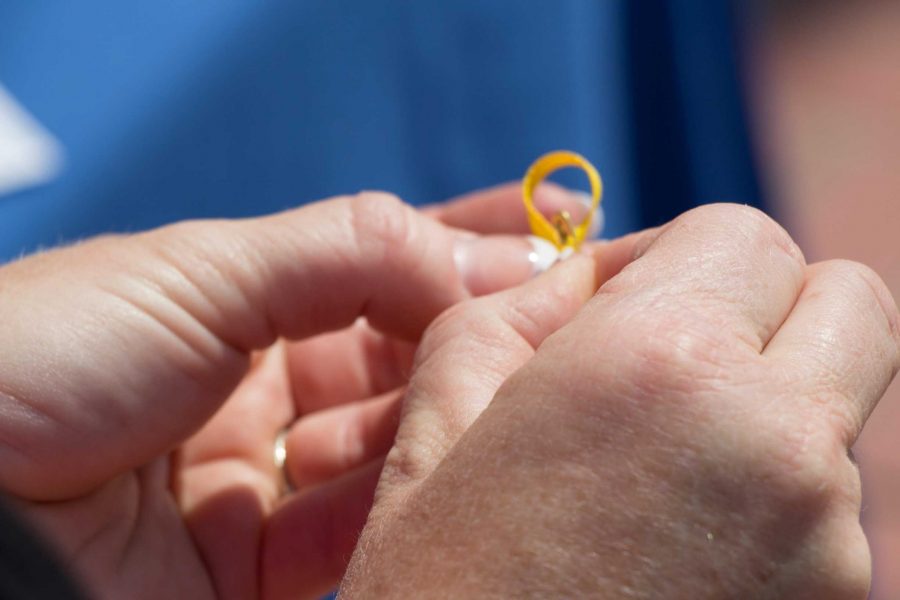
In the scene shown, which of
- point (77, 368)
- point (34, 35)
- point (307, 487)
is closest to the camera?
point (77, 368)

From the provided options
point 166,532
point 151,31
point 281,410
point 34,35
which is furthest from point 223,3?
point 166,532

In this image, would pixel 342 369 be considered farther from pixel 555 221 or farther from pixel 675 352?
pixel 675 352

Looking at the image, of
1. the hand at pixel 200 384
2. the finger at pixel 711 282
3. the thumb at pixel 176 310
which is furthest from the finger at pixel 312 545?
the finger at pixel 711 282

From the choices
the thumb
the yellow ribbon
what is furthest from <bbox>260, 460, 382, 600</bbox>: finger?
the yellow ribbon

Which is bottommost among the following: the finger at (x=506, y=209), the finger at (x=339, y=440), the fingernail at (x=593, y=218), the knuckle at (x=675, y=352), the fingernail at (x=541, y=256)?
the finger at (x=339, y=440)

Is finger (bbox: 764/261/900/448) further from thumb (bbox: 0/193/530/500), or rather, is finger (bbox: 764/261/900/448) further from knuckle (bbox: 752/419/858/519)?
thumb (bbox: 0/193/530/500)

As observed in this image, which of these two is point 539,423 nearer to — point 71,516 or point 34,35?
point 71,516

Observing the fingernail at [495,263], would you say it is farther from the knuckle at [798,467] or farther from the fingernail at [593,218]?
the knuckle at [798,467]
